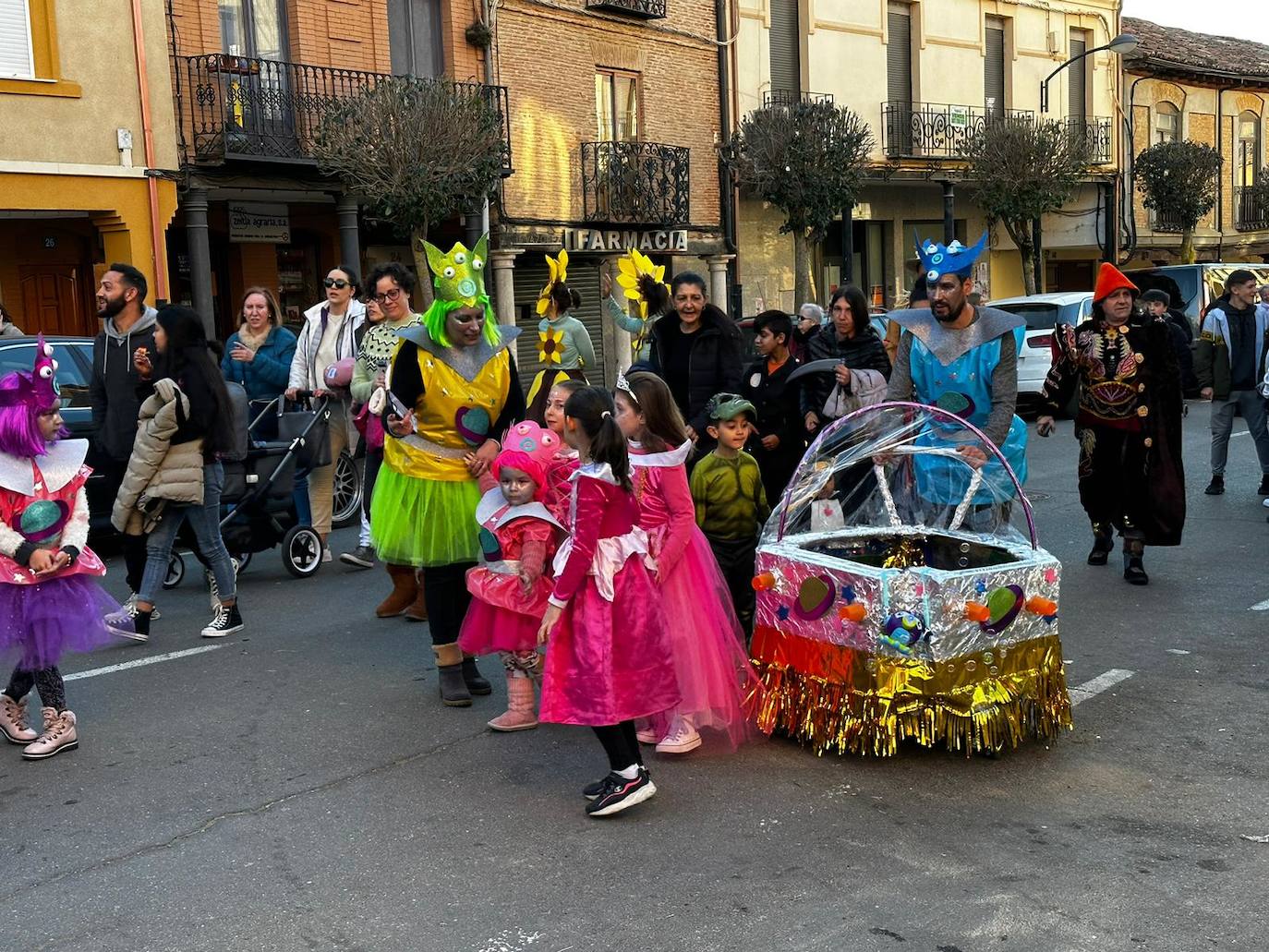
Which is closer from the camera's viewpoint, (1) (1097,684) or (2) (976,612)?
(2) (976,612)

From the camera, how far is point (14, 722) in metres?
5.82

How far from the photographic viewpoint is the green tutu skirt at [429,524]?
20.5ft

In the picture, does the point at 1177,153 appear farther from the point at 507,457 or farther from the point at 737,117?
the point at 507,457

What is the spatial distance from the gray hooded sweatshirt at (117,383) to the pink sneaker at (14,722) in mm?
2378

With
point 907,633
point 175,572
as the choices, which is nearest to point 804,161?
point 175,572

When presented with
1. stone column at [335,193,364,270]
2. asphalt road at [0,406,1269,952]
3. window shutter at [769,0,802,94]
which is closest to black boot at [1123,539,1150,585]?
asphalt road at [0,406,1269,952]

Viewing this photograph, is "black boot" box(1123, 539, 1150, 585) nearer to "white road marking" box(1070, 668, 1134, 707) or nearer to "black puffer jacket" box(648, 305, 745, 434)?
"white road marking" box(1070, 668, 1134, 707)

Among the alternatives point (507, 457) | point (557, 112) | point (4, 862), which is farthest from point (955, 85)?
point (4, 862)

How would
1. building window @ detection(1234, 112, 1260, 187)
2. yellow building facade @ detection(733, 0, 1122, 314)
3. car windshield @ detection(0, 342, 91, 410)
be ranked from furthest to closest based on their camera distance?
building window @ detection(1234, 112, 1260, 187), yellow building facade @ detection(733, 0, 1122, 314), car windshield @ detection(0, 342, 91, 410)

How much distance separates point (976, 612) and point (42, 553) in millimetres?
3534

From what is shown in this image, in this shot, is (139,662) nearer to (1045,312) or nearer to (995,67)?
(1045,312)

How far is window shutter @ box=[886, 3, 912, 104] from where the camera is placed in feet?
99.5

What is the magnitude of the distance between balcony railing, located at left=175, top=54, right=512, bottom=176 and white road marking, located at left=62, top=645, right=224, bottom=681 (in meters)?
12.3

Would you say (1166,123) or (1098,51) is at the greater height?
(1098,51)
